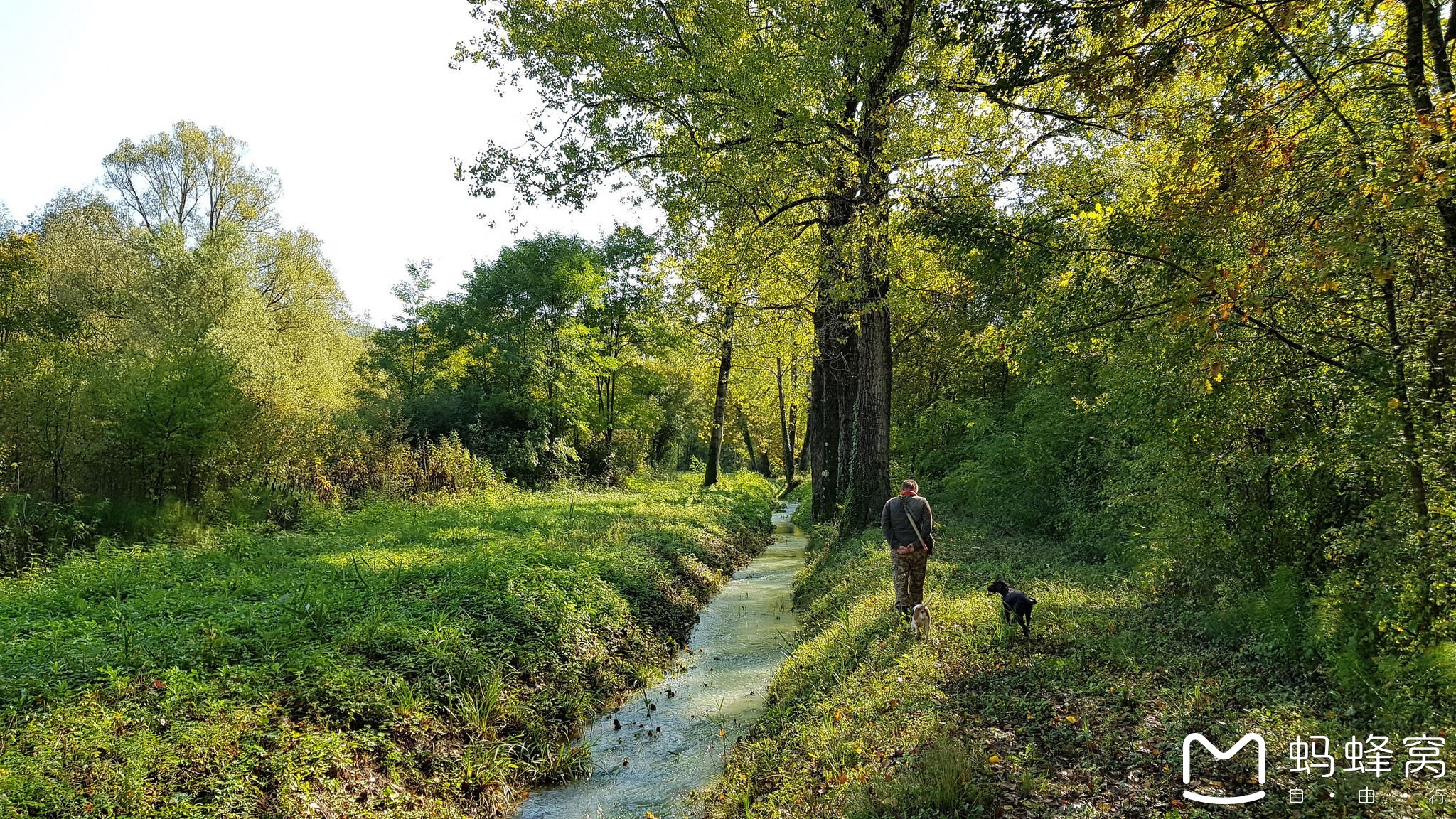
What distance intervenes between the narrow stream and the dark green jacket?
8.85 feet

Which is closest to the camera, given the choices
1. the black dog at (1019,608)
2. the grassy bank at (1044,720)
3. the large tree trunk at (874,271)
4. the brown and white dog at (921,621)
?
the grassy bank at (1044,720)

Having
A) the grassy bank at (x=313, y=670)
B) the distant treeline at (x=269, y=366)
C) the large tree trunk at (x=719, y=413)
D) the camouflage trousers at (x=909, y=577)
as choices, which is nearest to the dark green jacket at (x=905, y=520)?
the camouflage trousers at (x=909, y=577)

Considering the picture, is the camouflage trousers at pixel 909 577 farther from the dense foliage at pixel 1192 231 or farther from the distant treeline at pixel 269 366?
the distant treeline at pixel 269 366

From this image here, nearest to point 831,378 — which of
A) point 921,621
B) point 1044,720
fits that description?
point 921,621

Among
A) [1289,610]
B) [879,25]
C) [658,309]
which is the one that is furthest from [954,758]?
[658,309]

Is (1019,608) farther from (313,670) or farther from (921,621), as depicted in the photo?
(313,670)

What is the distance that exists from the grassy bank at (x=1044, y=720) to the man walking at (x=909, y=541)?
0.42 m

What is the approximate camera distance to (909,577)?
27.0ft

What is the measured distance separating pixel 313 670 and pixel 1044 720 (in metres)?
6.51

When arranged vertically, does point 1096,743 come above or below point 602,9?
below

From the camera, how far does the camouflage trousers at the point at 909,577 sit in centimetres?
805

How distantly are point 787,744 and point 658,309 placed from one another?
20727 mm

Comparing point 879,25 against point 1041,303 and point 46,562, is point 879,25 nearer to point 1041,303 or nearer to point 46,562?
point 1041,303

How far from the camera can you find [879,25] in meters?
10.9
